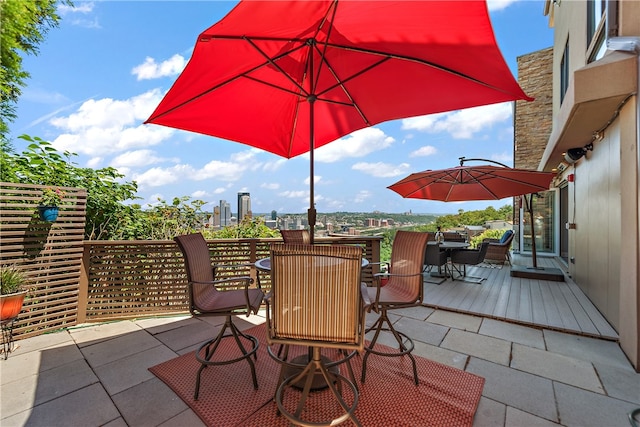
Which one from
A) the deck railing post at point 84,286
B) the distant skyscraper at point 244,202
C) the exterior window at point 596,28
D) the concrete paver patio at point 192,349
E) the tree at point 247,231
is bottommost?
the concrete paver patio at point 192,349

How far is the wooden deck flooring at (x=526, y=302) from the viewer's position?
328 cm

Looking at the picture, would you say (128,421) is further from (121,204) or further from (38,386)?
(121,204)

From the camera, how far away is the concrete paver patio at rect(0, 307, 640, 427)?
183 centimetres

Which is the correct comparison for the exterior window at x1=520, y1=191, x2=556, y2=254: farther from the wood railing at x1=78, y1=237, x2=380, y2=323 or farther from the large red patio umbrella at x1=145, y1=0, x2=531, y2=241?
the large red patio umbrella at x1=145, y1=0, x2=531, y2=241

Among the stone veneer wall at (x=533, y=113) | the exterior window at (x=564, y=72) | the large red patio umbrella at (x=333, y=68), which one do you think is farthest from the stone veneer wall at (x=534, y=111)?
the large red patio umbrella at (x=333, y=68)

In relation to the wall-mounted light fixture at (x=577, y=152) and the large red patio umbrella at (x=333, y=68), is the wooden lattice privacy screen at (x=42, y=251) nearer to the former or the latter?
the large red patio umbrella at (x=333, y=68)

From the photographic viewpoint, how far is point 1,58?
4.13m

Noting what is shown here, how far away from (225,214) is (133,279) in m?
2.80

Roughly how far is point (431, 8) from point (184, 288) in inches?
159

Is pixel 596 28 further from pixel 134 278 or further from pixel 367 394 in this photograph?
pixel 134 278

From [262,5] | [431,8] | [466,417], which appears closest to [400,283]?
[466,417]

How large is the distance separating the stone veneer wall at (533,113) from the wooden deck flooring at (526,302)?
563 cm

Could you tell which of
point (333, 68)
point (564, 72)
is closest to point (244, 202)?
point (333, 68)

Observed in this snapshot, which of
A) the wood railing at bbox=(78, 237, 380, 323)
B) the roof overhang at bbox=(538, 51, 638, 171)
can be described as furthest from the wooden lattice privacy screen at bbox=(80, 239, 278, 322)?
the roof overhang at bbox=(538, 51, 638, 171)
